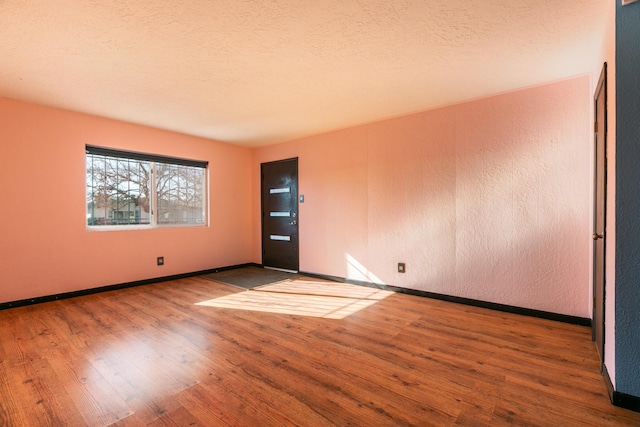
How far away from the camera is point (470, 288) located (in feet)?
11.6

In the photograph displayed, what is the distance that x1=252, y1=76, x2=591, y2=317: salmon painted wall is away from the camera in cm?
296

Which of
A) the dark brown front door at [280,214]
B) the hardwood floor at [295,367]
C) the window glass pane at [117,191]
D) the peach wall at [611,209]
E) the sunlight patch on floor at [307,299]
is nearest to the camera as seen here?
the hardwood floor at [295,367]

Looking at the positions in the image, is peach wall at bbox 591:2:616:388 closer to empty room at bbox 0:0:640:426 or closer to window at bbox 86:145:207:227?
empty room at bbox 0:0:640:426

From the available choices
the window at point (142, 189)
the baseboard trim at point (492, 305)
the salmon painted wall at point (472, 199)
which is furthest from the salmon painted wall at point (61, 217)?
the baseboard trim at point (492, 305)

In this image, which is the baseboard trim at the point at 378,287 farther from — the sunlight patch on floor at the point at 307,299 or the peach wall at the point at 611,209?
the peach wall at the point at 611,209

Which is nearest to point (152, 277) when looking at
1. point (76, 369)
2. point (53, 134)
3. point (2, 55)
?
point (53, 134)

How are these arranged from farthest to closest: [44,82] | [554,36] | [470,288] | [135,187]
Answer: [135,187] < [470,288] < [44,82] < [554,36]

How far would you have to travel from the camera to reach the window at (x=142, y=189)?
4230mm

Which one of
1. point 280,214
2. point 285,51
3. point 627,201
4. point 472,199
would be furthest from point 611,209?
point 280,214

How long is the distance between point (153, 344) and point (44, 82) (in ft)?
9.38

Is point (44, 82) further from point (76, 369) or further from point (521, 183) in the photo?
point (521, 183)

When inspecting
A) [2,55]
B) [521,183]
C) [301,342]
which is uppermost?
[2,55]

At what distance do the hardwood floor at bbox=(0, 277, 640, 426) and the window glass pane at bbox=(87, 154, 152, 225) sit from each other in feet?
4.56

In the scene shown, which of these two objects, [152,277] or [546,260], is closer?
[546,260]
